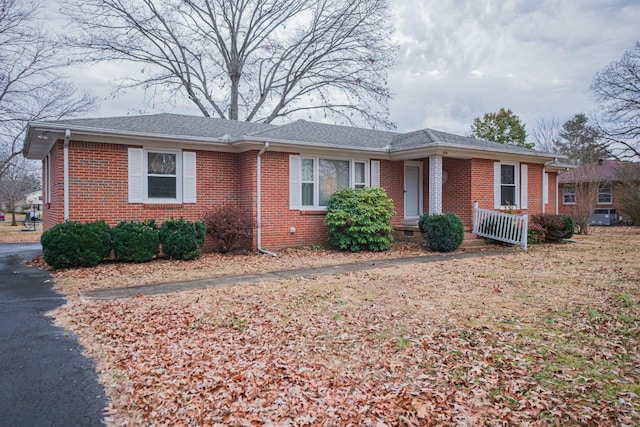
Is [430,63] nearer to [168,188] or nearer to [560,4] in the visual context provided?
[560,4]

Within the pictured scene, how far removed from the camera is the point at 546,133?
36.3 metres

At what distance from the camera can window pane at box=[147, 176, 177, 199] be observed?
10.9m

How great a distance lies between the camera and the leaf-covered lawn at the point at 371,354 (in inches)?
117

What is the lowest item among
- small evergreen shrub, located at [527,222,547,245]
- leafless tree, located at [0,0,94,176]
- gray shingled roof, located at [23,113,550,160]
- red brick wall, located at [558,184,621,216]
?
small evergreen shrub, located at [527,222,547,245]

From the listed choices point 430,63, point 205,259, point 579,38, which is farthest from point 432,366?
point 430,63

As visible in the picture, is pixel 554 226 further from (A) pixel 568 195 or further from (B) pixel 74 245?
(A) pixel 568 195

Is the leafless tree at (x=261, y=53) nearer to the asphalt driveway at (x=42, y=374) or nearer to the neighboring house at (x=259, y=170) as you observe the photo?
the neighboring house at (x=259, y=170)

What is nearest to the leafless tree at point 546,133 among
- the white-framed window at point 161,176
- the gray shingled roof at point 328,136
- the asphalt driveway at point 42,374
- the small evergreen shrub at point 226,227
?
the gray shingled roof at point 328,136

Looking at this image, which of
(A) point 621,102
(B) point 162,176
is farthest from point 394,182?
(A) point 621,102

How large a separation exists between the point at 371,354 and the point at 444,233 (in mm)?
8304

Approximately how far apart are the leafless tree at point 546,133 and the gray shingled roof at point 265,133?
24.8 metres

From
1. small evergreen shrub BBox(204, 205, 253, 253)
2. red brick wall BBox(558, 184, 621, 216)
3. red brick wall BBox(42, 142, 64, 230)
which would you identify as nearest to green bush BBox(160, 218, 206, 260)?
small evergreen shrub BBox(204, 205, 253, 253)

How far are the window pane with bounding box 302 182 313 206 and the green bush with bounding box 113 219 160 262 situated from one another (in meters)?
4.28

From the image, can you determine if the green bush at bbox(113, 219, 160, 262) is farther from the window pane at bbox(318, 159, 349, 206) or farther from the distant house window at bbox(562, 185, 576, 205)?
the distant house window at bbox(562, 185, 576, 205)
